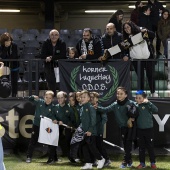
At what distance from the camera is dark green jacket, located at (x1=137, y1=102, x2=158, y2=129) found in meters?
9.70

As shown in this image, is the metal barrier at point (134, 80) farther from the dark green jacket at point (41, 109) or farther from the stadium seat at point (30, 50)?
the stadium seat at point (30, 50)

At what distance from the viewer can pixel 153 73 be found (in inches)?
426

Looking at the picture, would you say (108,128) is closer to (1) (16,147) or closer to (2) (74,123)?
(2) (74,123)

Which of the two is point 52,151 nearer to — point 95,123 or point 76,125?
point 76,125

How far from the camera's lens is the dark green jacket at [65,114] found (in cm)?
1029

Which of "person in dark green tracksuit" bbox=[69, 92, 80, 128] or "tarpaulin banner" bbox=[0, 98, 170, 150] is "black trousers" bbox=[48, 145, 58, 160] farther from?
"tarpaulin banner" bbox=[0, 98, 170, 150]

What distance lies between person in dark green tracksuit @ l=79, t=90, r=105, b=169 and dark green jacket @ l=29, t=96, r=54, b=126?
0.93m

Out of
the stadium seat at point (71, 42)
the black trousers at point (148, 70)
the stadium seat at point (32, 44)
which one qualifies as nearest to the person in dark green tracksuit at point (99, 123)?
the black trousers at point (148, 70)

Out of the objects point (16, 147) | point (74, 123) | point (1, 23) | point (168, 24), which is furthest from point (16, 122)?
point (1, 23)

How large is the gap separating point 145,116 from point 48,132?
1.95 meters

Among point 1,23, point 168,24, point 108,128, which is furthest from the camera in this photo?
point 1,23

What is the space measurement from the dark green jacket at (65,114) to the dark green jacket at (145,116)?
1378 millimetres

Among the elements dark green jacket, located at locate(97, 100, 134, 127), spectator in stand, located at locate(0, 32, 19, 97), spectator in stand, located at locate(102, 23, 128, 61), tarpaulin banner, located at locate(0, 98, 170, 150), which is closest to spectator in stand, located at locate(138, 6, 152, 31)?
spectator in stand, located at locate(102, 23, 128, 61)

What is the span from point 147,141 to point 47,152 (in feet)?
7.79
